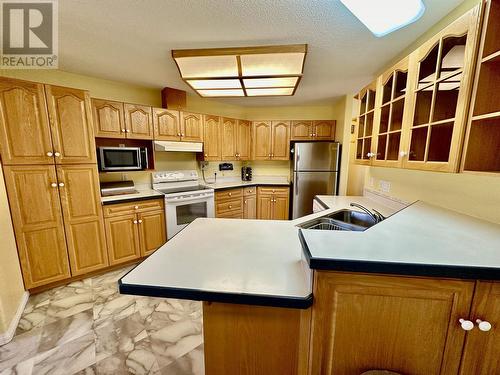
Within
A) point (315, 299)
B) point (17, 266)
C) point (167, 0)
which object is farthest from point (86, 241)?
point (315, 299)

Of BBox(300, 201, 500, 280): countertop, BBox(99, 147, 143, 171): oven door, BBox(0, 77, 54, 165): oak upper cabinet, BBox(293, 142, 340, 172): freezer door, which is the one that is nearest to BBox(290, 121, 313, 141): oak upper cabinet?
BBox(293, 142, 340, 172): freezer door

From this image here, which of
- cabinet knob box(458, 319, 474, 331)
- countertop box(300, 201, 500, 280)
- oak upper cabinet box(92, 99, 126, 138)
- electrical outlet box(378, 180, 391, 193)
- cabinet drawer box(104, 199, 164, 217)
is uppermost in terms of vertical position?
oak upper cabinet box(92, 99, 126, 138)

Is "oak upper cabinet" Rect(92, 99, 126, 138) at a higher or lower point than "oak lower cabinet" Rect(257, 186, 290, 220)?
higher

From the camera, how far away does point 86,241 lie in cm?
221

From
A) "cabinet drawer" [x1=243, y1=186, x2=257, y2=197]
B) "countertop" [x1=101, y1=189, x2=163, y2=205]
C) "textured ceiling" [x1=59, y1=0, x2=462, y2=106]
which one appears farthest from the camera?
"cabinet drawer" [x1=243, y1=186, x2=257, y2=197]

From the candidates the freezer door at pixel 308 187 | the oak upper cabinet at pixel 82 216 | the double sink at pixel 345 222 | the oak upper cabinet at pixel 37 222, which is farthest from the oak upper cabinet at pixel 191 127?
the double sink at pixel 345 222

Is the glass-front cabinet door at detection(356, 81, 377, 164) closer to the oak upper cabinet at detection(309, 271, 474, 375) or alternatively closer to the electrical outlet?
the electrical outlet

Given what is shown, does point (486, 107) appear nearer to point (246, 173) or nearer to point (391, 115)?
point (391, 115)

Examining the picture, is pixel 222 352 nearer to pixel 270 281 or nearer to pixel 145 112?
pixel 270 281

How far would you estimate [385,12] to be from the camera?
4.07 ft

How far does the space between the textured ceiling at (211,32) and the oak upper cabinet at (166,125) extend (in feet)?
1.72

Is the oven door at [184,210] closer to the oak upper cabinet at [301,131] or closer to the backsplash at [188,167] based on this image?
the backsplash at [188,167]

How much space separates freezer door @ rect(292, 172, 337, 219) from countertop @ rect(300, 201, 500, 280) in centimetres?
250

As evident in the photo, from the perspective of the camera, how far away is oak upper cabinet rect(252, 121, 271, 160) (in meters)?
3.83
